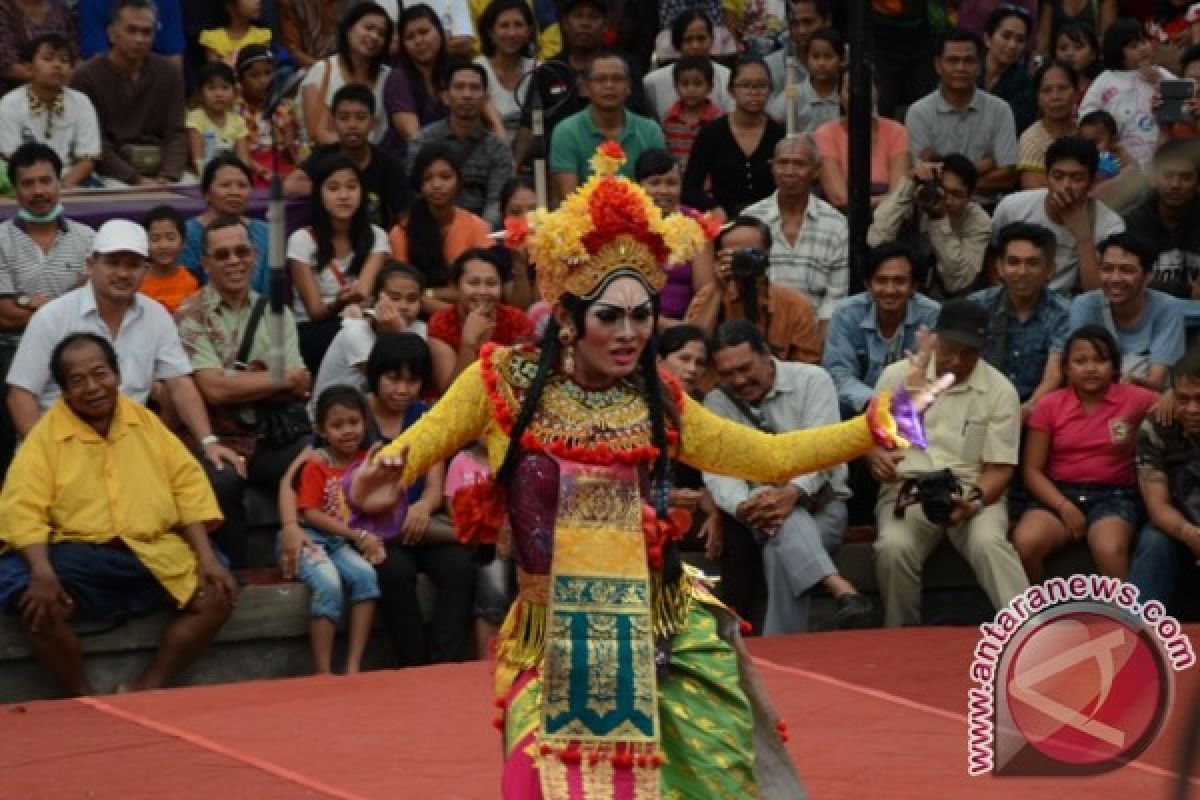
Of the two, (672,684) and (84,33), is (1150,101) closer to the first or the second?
(84,33)

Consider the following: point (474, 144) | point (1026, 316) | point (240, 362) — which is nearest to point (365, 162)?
point (474, 144)

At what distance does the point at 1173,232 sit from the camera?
37.7ft

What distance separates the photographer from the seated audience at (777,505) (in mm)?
9719

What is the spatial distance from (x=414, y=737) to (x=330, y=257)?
127 inches

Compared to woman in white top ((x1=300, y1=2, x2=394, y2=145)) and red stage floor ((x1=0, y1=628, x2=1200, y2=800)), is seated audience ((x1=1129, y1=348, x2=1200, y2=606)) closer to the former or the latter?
red stage floor ((x1=0, y1=628, x2=1200, y2=800))

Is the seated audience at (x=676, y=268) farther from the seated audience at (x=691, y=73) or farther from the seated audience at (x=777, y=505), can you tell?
the seated audience at (x=691, y=73)

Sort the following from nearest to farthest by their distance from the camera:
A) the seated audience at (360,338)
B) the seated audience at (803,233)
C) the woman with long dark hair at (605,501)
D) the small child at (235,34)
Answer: the woman with long dark hair at (605,501) → the seated audience at (360,338) → the seated audience at (803,233) → the small child at (235,34)

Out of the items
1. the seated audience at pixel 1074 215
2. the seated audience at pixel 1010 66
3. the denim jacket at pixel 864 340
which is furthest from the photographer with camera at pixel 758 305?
the seated audience at pixel 1010 66

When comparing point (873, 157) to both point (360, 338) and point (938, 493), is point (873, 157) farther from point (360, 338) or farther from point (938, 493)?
point (360, 338)

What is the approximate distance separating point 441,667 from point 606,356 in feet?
11.0

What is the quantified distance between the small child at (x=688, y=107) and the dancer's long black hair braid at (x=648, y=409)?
6.67 m

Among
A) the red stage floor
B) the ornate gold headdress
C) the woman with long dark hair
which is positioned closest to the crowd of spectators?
the red stage floor

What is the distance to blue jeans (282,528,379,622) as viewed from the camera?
30.7ft

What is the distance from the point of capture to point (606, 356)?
20.0 ft
